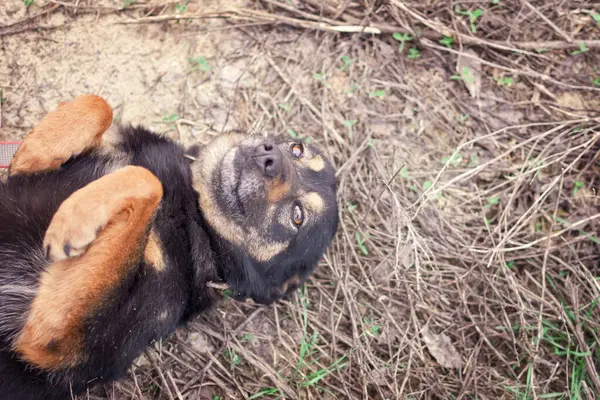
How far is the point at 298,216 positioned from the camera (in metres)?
3.19

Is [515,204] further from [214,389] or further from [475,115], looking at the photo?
Result: [214,389]

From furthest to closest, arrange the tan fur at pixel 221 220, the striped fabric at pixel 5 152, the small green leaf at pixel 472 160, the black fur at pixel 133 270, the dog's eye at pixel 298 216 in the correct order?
the small green leaf at pixel 472 160 < the striped fabric at pixel 5 152 < the dog's eye at pixel 298 216 < the tan fur at pixel 221 220 < the black fur at pixel 133 270

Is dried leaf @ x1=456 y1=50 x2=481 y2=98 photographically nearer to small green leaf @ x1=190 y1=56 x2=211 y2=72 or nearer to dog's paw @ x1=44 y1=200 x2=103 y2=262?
small green leaf @ x1=190 y1=56 x2=211 y2=72

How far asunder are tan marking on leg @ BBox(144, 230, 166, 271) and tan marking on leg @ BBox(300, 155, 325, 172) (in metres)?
1.22

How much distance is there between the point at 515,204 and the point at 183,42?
3.41m

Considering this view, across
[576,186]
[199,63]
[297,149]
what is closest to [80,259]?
[297,149]

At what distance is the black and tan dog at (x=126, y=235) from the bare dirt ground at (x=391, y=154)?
0.75 metres

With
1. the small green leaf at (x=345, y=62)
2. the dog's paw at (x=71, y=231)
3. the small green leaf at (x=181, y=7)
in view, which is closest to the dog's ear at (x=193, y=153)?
the dog's paw at (x=71, y=231)

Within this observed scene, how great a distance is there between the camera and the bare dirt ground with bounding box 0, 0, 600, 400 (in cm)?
379

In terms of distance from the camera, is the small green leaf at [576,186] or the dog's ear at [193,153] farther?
the small green leaf at [576,186]

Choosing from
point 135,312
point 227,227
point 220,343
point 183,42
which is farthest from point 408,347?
point 183,42

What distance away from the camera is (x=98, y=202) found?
2.29 metres

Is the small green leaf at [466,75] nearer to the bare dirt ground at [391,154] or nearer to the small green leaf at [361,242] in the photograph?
the bare dirt ground at [391,154]

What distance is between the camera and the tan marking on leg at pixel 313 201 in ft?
10.6
